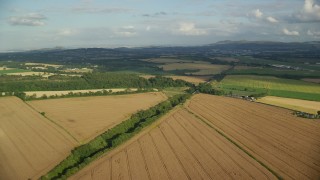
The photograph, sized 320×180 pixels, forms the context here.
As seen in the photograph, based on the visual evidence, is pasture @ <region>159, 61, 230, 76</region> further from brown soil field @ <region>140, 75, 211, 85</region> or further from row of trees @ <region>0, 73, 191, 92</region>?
row of trees @ <region>0, 73, 191, 92</region>

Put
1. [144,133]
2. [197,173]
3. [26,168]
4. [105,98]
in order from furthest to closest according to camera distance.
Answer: [105,98]
[144,133]
[26,168]
[197,173]

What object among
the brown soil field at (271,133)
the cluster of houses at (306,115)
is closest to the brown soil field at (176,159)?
the brown soil field at (271,133)

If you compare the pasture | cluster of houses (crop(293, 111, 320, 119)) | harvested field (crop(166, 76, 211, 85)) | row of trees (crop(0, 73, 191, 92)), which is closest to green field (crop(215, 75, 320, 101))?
harvested field (crop(166, 76, 211, 85))

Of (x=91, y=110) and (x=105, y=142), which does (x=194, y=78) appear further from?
(x=105, y=142)

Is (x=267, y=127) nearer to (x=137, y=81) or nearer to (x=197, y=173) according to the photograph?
(x=197, y=173)

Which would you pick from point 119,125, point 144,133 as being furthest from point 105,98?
point 144,133
